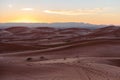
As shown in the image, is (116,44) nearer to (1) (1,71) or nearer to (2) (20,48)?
(2) (20,48)

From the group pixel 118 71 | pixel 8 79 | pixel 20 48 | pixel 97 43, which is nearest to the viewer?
pixel 8 79

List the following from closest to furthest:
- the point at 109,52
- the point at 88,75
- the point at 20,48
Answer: the point at 88,75 → the point at 109,52 → the point at 20,48

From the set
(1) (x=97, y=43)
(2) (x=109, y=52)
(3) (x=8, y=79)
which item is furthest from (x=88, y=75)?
(1) (x=97, y=43)

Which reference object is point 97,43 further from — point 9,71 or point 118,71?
point 9,71

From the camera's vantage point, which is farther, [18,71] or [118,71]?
[118,71]

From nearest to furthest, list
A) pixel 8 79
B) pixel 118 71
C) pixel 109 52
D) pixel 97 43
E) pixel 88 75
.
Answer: pixel 8 79, pixel 88 75, pixel 118 71, pixel 109 52, pixel 97 43

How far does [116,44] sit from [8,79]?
9600mm

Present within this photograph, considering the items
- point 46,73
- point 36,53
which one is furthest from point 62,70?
point 36,53

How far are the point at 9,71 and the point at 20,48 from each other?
9.23m

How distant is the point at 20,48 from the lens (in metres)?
15.7

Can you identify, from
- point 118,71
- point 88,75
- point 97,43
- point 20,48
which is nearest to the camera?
point 88,75

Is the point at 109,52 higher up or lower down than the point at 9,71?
lower down

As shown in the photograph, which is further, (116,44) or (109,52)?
(116,44)

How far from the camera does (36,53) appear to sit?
41.7 ft
